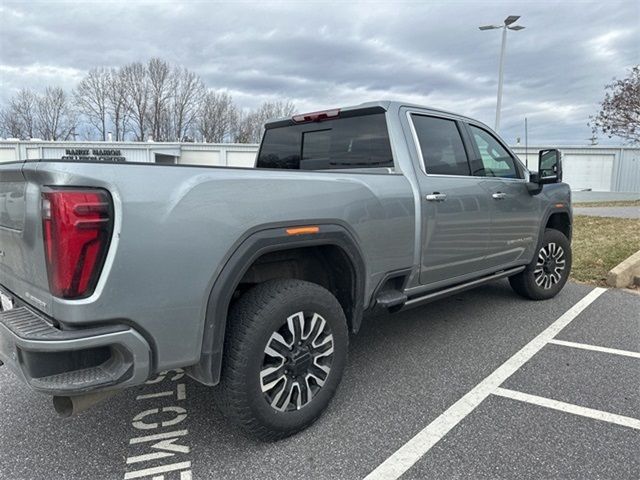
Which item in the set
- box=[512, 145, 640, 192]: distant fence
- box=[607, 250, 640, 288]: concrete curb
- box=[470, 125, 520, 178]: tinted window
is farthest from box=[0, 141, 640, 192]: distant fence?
box=[470, 125, 520, 178]: tinted window

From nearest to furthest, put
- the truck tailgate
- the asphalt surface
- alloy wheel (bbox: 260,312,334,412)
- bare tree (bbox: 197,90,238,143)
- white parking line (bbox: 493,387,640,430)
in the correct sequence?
the truck tailgate, alloy wheel (bbox: 260,312,334,412), white parking line (bbox: 493,387,640,430), the asphalt surface, bare tree (bbox: 197,90,238,143)

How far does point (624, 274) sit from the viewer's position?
587cm

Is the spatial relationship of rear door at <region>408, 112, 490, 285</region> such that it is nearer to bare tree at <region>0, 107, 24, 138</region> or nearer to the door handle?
the door handle

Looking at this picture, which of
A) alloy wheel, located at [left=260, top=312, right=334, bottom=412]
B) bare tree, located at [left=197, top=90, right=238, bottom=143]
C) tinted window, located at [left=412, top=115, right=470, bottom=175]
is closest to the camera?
alloy wheel, located at [left=260, top=312, right=334, bottom=412]

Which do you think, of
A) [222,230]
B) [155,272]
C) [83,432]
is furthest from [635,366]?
[83,432]

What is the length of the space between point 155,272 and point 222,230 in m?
0.35

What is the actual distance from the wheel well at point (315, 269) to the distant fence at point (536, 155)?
22824 millimetres

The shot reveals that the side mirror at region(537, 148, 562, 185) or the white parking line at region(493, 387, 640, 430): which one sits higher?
the side mirror at region(537, 148, 562, 185)

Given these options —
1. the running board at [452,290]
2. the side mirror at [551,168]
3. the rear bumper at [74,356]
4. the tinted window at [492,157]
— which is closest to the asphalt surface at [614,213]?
the side mirror at [551,168]

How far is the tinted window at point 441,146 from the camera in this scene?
3458mm

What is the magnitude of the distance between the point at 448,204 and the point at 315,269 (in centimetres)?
122

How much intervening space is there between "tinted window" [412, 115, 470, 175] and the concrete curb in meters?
3.43

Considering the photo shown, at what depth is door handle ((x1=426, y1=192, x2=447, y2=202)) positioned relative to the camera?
Result: 128 inches

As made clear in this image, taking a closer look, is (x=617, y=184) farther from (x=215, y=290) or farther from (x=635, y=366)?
(x=215, y=290)
